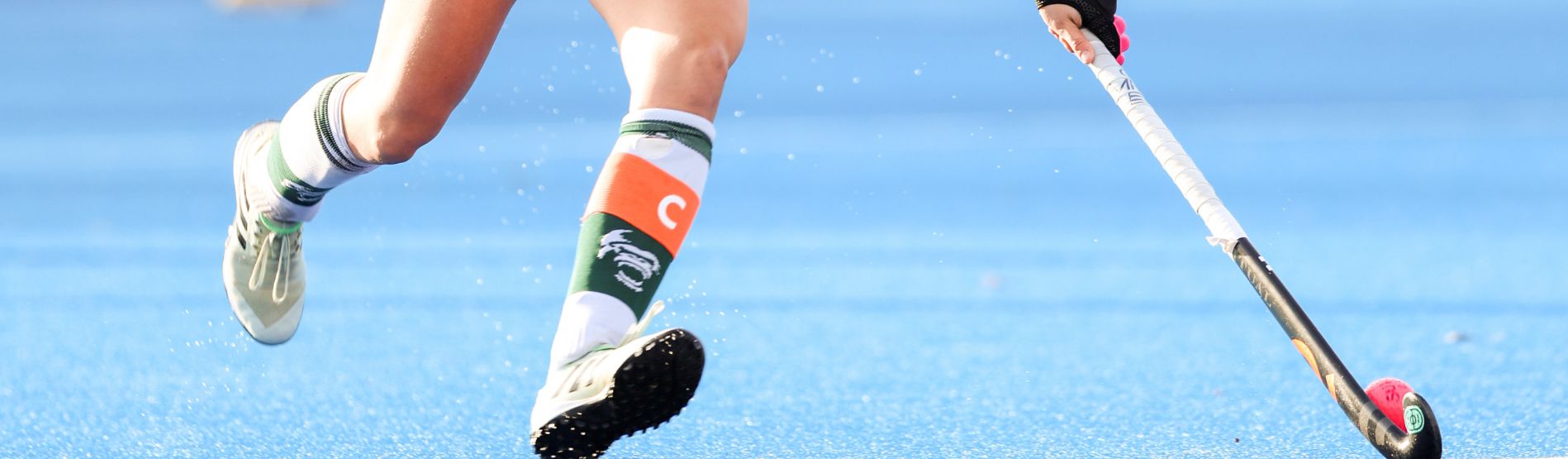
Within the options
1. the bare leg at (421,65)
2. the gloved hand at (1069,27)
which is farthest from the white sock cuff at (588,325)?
the gloved hand at (1069,27)

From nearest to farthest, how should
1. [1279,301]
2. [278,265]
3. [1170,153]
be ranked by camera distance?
[1279,301] → [1170,153] → [278,265]

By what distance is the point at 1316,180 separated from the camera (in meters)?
6.97

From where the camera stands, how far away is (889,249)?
18.2 ft

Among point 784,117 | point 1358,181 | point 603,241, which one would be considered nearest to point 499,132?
point 784,117

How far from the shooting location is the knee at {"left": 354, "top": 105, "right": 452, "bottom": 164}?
256 centimetres

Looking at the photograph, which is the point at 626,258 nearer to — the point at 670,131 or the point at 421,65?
the point at 670,131

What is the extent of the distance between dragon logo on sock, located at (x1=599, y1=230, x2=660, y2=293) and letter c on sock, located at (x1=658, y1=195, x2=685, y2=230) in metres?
0.05

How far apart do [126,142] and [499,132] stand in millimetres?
1861

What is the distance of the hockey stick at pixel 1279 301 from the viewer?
218 cm

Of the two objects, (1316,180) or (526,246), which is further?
(1316,180)

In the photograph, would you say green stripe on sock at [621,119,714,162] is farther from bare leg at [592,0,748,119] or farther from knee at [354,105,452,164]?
knee at [354,105,452,164]

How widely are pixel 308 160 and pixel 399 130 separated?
35 centimetres

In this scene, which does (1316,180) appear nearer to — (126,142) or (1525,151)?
(1525,151)

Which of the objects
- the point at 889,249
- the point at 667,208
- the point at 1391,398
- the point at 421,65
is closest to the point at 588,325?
the point at 667,208
